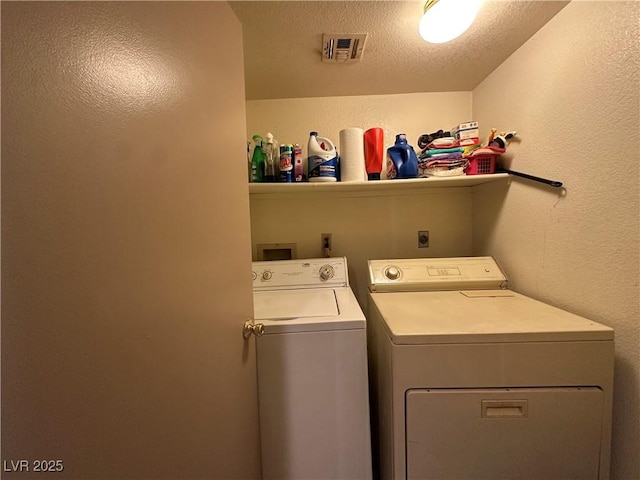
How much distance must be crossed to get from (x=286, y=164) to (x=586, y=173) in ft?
4.15

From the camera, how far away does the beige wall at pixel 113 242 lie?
0.30m

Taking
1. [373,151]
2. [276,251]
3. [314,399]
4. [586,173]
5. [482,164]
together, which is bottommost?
[314,399]

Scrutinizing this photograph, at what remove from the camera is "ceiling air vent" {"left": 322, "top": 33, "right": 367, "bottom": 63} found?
1124 millimetres

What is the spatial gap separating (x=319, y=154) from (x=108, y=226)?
1.09 m

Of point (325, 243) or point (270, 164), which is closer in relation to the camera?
point (270, 164)

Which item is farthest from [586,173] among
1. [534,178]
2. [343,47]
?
[343,47]

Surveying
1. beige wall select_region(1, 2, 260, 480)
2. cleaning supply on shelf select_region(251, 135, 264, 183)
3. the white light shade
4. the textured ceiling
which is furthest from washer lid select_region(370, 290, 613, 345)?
the textured ceiling

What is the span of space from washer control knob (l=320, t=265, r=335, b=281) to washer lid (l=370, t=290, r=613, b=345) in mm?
365

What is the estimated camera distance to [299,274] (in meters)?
1.48

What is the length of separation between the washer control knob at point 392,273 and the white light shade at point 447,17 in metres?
1.09

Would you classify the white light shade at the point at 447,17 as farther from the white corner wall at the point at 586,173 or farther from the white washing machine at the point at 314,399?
the white washing machine at the point at 314,399

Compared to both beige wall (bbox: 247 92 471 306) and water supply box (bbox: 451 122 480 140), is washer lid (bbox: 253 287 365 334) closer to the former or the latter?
beige wall (bbox: 247 92 471 306)

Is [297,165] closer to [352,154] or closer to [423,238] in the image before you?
[352,154]

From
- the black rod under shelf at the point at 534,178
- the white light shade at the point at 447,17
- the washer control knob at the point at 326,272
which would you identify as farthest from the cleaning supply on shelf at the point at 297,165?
the black rod under shelf at the point at 534,178
